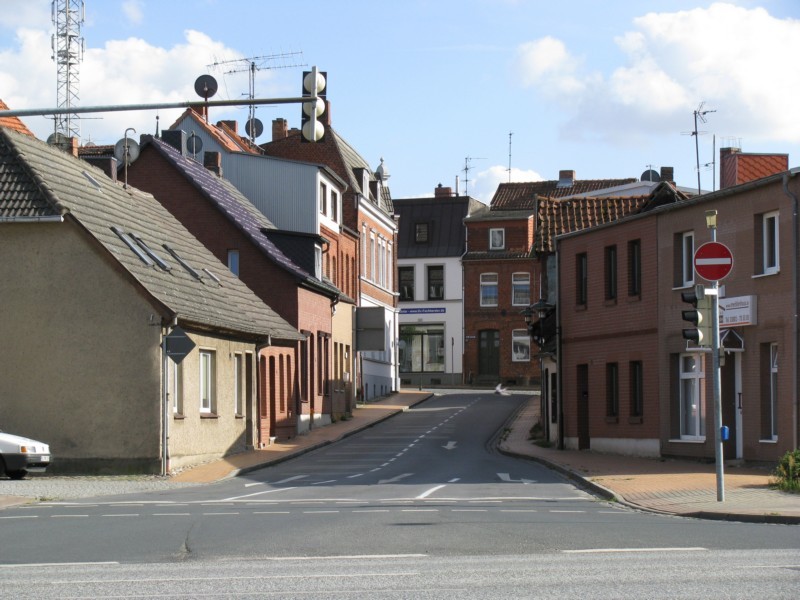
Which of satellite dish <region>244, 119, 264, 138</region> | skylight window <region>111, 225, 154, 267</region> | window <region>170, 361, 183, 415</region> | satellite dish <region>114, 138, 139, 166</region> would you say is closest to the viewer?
window <region>170, 361, 183, 415</region>

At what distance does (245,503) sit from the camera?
21.3 metres

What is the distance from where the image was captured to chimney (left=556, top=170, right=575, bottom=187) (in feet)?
292

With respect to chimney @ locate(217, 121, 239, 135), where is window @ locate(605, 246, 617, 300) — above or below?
below

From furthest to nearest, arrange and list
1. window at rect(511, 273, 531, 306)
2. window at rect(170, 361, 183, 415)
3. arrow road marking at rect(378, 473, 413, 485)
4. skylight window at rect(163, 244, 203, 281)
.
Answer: window at rect(511, 273, 531, 306)
skylight window at rect(163, 244, 203, 281)
window at rect(170, 361, 183, 415)
arrow road marking at rect(378, 473, 413, 485)

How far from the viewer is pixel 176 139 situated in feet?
172

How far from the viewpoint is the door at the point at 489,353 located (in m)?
81.6

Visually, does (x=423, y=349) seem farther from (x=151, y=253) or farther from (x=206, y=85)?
(x=151, y=253)

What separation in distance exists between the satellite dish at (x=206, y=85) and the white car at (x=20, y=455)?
3082 centimetres

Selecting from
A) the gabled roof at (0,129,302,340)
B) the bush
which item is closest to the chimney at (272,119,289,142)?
the gabled roof at (0,129,302,340)

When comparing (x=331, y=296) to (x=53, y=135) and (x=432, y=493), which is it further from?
(x=432, y=493)

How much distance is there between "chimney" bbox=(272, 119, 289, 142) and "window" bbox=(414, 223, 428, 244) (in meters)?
15.6

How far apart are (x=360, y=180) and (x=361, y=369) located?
9.79m

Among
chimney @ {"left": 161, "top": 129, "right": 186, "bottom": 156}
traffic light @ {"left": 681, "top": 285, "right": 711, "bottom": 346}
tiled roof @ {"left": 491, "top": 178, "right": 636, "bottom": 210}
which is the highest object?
tiled roof @ {"left": 491, "top": 178, "right": 636, "bottom": 210}

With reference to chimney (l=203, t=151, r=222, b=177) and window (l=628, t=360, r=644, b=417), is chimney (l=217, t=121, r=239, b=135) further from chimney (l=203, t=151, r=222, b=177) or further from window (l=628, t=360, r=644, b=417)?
window (l=628, t=360, r=644, b=417)
